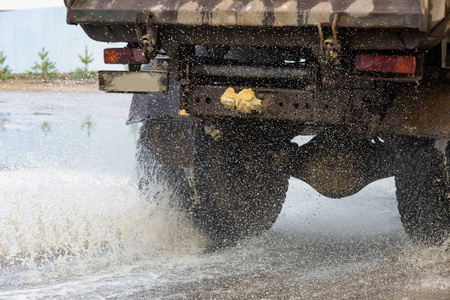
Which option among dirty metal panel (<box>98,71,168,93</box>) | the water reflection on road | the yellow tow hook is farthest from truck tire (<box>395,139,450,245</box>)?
dirty metal panel (<box>98,71,168,93</box>)

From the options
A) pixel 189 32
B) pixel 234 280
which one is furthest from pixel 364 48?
pixel 234 280

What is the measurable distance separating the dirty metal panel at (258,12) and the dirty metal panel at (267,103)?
0.43 m

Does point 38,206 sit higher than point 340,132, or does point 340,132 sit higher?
point 340,132

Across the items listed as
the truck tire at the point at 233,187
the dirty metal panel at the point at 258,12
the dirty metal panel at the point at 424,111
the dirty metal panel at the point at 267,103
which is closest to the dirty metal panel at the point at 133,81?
the dirty metal panel at the point at 267,103

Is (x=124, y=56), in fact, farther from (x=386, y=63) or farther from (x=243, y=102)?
(x=386, y=63)

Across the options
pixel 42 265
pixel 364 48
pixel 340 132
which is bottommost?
pixel 42 265

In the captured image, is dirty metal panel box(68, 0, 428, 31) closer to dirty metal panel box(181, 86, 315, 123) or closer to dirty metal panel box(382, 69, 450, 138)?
dirty metal panel box(181, 86, 315, 123)

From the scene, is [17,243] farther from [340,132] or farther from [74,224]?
[340,132]

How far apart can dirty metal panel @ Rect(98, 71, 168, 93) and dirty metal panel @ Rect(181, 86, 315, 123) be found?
152 millimetres

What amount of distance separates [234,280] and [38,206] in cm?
167

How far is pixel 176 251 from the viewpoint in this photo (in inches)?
A: 201

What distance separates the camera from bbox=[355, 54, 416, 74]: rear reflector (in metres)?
4.01

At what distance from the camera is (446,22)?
12.1 ft

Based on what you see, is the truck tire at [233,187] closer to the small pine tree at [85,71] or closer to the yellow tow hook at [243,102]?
the yellow tow hook at [243,102]
